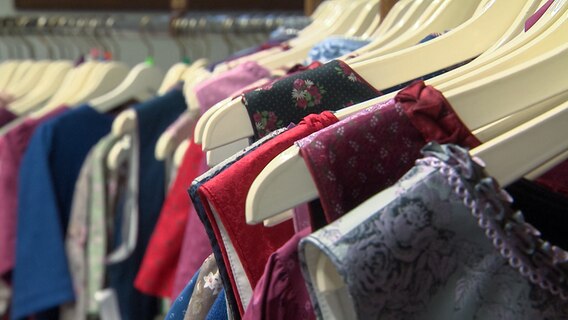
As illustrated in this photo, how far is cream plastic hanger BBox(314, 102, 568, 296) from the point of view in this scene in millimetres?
340

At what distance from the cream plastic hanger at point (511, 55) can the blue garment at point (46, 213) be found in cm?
69

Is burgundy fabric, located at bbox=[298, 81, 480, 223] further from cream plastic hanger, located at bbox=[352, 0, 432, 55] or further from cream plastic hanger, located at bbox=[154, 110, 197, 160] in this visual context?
cream plastic hanger, located at bbox=[154, 110, 197, 160]

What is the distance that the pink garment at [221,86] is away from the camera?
0.70 m

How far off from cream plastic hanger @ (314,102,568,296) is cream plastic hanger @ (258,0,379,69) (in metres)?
0.46

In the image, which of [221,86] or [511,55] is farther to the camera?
[221,86]

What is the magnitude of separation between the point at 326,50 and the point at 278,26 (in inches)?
20.6

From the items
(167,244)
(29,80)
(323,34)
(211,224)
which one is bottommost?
(167,244)

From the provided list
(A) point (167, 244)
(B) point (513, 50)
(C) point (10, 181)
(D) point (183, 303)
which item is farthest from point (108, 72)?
(B) point (513, 50)

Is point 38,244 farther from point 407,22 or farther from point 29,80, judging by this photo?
point 407,22

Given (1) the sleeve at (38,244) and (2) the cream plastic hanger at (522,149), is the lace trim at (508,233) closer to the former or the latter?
(2) the cream plastic hanger at (522,149)

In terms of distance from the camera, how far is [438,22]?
2.13 feet

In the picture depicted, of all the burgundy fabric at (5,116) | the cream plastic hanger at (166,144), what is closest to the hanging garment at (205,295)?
the cream plastic hanger at (166,144)

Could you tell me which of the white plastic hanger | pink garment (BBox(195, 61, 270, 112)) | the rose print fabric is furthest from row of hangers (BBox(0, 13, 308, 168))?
the rose print fabric

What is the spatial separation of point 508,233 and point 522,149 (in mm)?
49
